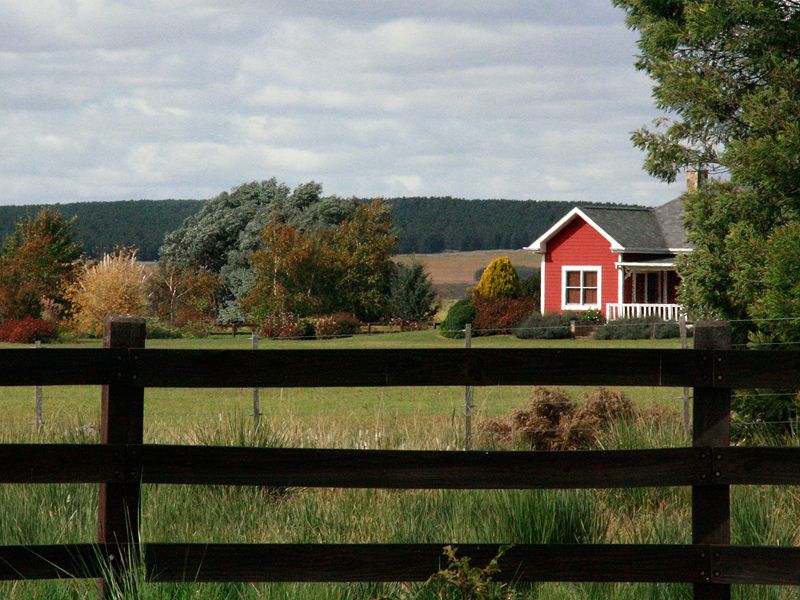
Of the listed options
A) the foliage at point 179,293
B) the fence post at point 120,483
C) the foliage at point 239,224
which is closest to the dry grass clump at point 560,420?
the fence post at point 120,483

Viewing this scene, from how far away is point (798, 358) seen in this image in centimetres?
448

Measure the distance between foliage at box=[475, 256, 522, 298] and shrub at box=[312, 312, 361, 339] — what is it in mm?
6199

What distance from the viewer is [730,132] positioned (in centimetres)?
1333

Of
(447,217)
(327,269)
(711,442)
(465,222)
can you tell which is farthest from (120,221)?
(711,442)

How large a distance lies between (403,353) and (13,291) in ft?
158

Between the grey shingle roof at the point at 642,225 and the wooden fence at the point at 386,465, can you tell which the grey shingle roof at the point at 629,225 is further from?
the wooden fence at the point at 386,465

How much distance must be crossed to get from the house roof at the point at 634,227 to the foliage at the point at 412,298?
32.9ft

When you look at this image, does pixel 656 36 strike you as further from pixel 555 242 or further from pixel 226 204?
pixel 226 204

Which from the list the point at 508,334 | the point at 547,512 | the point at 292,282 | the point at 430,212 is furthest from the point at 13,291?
the point at 430,212

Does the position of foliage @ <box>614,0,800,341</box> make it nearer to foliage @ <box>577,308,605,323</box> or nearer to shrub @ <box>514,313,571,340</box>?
shrub @ <box>514,313,571,340</box>

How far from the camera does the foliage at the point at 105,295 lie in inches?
1864

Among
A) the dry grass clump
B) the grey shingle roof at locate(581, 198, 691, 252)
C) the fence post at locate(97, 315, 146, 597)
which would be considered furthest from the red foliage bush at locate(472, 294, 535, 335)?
the fence post at locate(97, 315, 146, 597)

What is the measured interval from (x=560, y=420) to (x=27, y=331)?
35795 millimetres

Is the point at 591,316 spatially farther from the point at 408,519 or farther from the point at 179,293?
the point at 408,519
